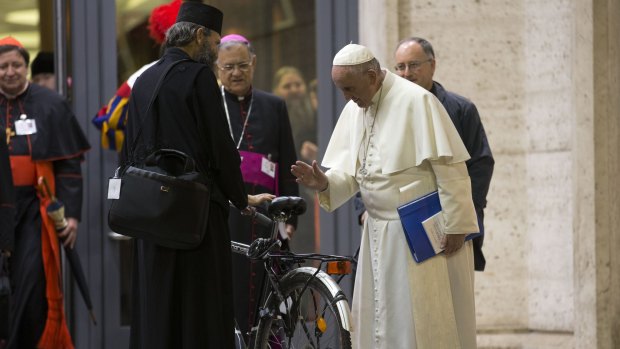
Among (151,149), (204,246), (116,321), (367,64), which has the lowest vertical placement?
(116,321)

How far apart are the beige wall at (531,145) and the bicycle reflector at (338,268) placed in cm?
243

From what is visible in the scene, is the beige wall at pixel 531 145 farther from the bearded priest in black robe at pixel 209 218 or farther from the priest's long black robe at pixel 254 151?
the bearded priest in black robe at pixel 209 218

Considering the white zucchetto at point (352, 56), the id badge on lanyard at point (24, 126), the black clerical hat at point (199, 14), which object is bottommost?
the id badge on lanyard at point (24, 126)

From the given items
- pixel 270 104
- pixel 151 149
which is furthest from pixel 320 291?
pixel 270 104

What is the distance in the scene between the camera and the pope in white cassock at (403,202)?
5664 millimetres

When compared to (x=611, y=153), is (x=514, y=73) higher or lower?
higher

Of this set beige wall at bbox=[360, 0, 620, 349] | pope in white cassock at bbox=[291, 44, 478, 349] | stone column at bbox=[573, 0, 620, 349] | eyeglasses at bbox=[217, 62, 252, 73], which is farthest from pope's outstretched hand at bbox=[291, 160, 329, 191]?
stone column at bbox=[573, 0, 620, 349]

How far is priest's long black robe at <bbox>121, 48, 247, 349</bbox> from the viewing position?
17.6 ft

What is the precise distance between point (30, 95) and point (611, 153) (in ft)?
12.4

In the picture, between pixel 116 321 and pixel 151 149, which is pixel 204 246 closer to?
pixel 151 149

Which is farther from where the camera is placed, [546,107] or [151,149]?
[546,107]

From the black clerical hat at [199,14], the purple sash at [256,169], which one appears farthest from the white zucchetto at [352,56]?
the purple sash at [256,169]

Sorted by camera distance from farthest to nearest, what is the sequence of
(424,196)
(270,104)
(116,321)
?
(116,321), (270,104), (424,196)

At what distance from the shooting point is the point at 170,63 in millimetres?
5488
